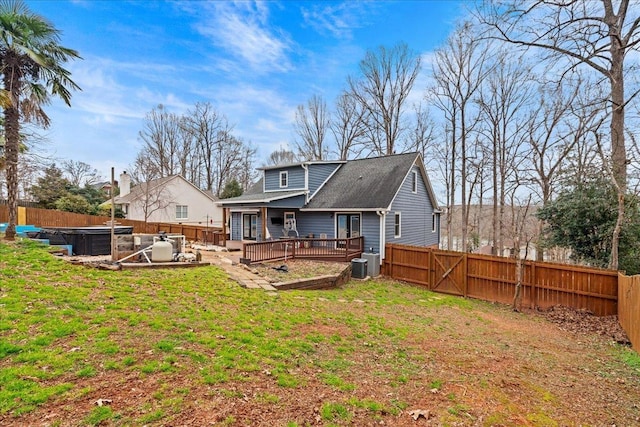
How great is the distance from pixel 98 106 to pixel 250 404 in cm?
1989

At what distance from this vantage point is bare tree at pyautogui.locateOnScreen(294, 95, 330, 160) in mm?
30516

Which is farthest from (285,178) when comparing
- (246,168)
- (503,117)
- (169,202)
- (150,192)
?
(246,168)

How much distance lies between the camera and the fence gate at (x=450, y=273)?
11.8 metres

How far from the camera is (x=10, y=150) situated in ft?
31.1

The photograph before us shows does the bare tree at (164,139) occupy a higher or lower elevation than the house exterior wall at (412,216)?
higher

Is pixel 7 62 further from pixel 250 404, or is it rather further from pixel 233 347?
pixel 250 404

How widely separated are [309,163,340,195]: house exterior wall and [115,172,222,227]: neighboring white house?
13166mm

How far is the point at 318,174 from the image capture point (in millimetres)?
18625

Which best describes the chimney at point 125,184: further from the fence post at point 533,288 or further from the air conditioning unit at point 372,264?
the fence post at point 533,288

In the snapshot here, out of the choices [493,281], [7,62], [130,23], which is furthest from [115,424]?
[130,23]

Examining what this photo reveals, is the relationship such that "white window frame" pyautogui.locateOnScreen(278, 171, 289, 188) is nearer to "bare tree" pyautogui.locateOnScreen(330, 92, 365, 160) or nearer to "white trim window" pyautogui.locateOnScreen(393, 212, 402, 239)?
"white trim window" pyautogui.locateOnScreen(393, 212, 402, 239)

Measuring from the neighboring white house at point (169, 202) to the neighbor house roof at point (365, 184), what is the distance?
14.3 metres

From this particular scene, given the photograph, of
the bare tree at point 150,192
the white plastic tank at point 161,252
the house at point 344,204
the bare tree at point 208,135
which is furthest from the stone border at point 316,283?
the bare tree at point 208,135

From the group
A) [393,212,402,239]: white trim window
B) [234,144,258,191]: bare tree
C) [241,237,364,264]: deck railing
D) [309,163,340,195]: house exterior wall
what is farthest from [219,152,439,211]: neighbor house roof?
[234,144,258,191]: bare tree
